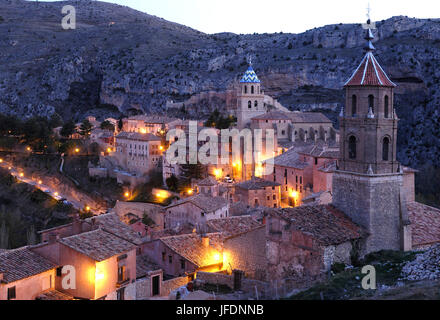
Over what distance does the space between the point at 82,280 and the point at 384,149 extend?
12821 millimetres

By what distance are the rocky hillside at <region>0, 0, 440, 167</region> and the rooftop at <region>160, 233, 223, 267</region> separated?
39403 mm

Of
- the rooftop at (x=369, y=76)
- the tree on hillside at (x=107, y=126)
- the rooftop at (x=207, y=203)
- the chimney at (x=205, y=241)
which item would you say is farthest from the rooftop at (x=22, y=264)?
the tree on hillside at (x=107, y=126)

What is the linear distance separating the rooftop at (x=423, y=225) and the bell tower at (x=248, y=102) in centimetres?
3303

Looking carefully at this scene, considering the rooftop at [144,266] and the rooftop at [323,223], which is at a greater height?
the rooftop at [323,223]

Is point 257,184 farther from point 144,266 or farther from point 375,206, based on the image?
point 375,206

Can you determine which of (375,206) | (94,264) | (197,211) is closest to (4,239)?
(197,211)

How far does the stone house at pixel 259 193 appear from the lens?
138 feet

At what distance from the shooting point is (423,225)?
24031 mm

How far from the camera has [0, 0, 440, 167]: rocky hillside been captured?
7175 cm

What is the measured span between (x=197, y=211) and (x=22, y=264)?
53.3ft

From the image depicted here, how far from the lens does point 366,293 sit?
15492 mm

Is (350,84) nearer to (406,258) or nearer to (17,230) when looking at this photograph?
(406,258)

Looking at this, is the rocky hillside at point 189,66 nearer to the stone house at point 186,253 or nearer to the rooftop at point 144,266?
the stone house at point 186,253

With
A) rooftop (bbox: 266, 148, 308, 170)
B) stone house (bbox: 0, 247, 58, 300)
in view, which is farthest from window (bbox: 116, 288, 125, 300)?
rooftop (bbox: 266, 148, 308, 170)
